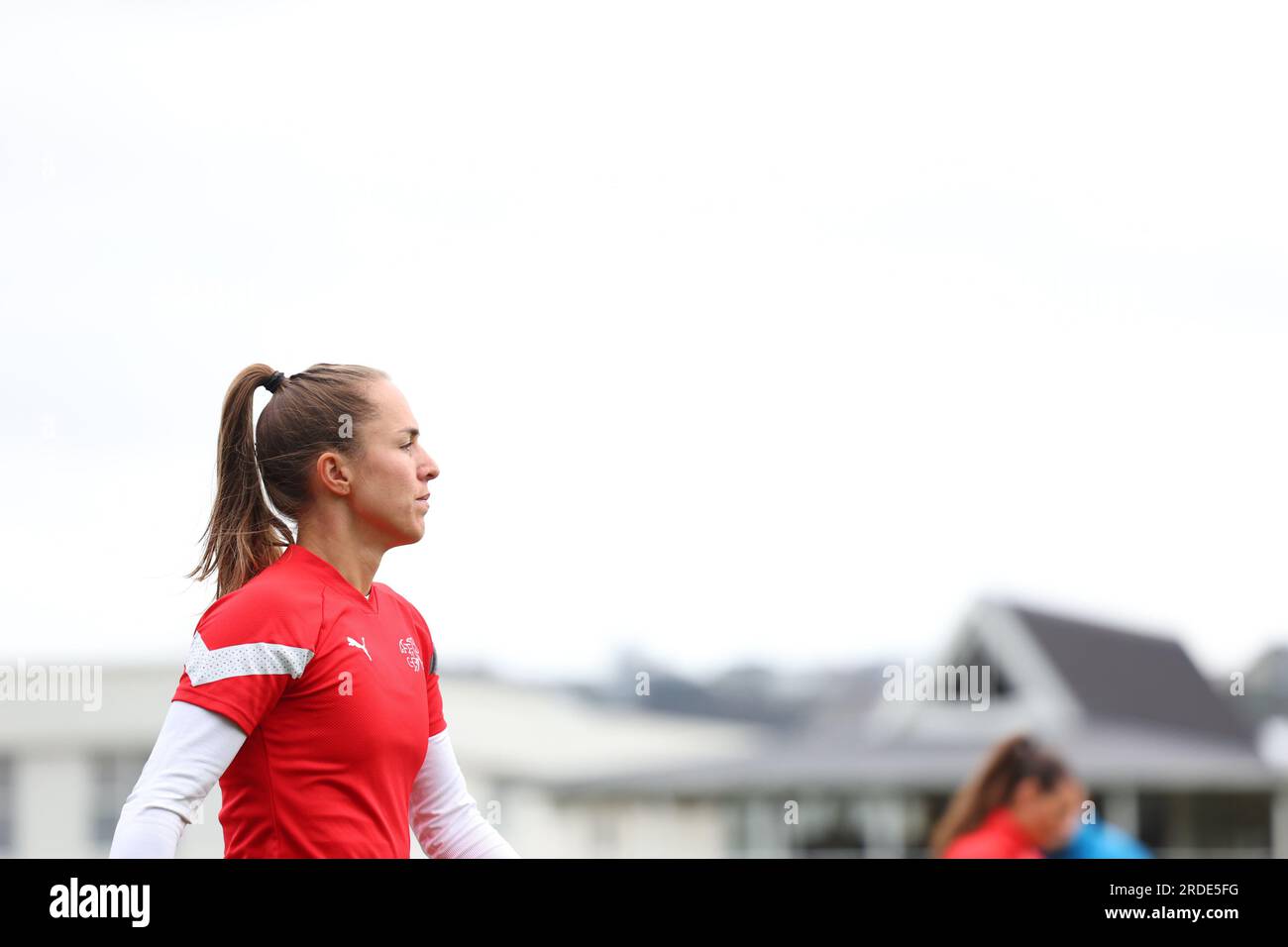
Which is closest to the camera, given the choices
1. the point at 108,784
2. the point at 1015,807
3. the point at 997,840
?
the point at 997,840

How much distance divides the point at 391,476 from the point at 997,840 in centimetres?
283

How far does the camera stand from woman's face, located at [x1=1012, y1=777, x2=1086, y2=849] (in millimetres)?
4906

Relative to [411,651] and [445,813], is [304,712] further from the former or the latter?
[445,813]

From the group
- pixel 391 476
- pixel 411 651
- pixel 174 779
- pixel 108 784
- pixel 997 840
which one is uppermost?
pixel 108 784

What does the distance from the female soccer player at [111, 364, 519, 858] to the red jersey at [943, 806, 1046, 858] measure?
7.37ft

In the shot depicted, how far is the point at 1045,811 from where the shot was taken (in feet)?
16.1

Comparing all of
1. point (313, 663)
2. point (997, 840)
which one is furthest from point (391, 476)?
point (997, 840)

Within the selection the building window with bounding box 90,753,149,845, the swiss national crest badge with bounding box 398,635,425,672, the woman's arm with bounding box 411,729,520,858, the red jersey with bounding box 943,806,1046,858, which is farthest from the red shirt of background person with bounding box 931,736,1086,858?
the building window with bounding box 90,753,149,845

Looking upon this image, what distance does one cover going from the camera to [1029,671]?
29.7 meters

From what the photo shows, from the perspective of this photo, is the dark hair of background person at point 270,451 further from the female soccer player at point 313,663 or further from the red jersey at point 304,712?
the red jersey at point 304,712

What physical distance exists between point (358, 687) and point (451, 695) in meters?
27.6

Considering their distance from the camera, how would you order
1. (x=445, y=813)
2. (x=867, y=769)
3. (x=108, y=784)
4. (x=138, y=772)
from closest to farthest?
1. (x=445, y=813)
2. (x=138, y=772)
3. (x=108, y=784)
4. (x=867, y=769)
